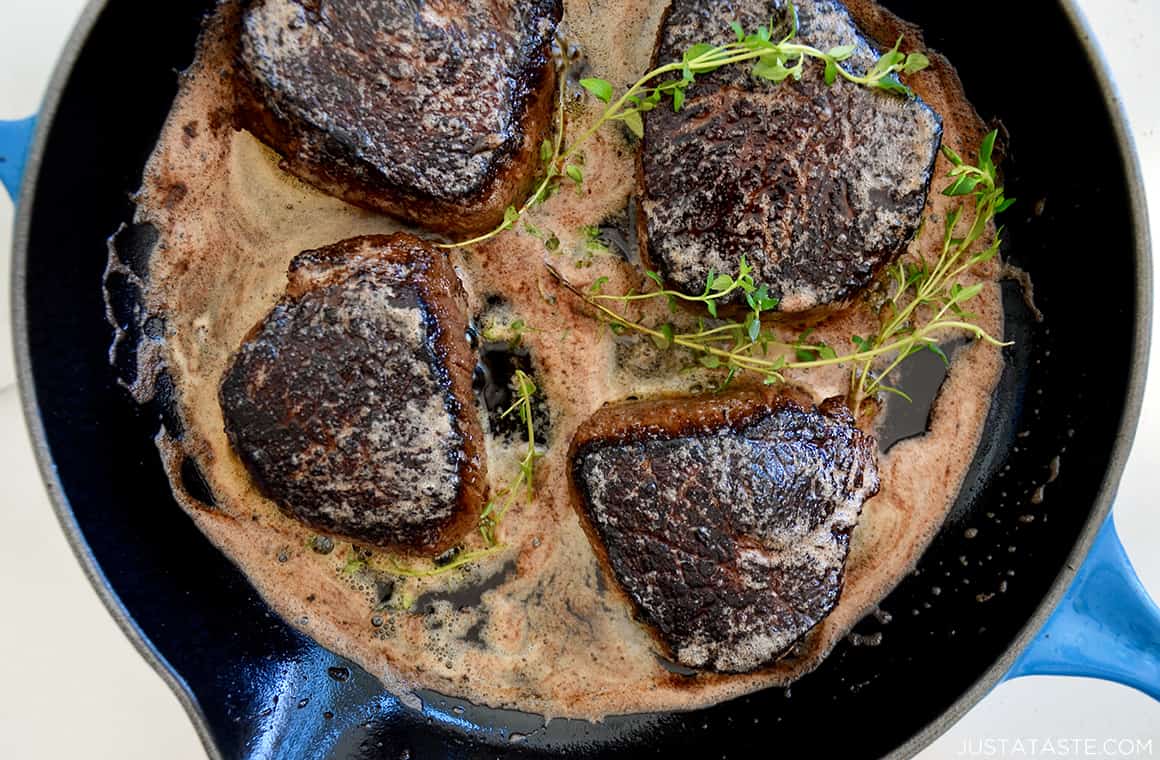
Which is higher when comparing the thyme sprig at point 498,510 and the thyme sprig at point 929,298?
the thyme sprig at point 929,298

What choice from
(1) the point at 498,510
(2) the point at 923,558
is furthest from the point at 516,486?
(2) the point at 923,558

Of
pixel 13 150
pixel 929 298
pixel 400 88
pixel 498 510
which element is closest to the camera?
pixel 13 150

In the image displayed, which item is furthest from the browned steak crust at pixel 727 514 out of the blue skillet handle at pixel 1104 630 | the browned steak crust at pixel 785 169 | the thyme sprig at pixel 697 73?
the thyme sprig at pixel 697 73

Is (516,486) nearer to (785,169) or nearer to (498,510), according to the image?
(498,510)

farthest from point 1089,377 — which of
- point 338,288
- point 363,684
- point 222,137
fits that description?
point 222,137

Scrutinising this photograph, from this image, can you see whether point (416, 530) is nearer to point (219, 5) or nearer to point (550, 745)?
point (550, 745)

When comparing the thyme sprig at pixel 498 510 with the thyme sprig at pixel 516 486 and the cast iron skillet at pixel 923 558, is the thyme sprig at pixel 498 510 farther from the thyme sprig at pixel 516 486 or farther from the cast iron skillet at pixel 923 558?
the cast iron skillet at pixel 923 558
